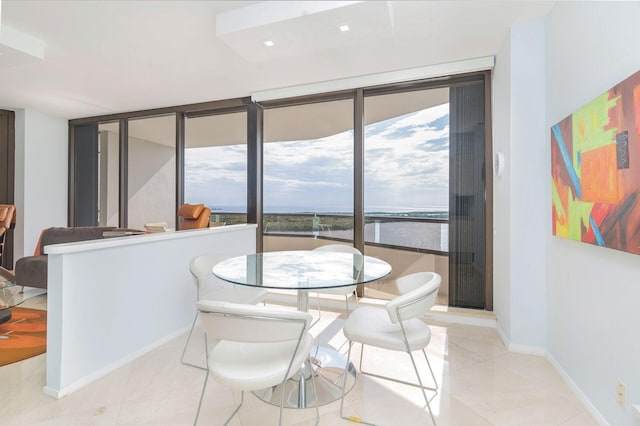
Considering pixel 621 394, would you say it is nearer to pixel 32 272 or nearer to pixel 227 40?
pixel 227 40

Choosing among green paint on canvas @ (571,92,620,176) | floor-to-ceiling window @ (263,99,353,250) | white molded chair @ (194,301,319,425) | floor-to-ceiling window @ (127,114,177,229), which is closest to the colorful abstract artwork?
green paint on canvas @ (571,92,620,176)

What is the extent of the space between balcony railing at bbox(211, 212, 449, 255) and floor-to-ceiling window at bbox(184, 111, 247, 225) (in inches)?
25.3

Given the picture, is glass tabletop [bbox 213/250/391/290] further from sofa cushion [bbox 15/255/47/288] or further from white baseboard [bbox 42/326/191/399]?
sofa cushion [bbox 15/255/47/288]

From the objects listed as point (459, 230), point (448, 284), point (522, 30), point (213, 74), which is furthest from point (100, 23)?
point (448, 284)

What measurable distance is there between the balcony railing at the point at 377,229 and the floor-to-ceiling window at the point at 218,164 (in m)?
0.64

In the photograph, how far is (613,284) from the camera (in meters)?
1.68

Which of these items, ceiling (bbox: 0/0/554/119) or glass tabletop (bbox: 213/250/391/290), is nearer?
glass tabletop (bbox: 213/250/391/290)

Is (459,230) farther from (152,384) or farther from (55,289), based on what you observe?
(55,289)

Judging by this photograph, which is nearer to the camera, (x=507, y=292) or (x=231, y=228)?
(x=507, y=292)

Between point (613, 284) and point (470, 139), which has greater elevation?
point (470, 139)

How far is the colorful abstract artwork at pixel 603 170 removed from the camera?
148 centimetres

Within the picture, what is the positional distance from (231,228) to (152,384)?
1.82m

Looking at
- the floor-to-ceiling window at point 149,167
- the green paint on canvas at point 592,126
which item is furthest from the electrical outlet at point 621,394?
the floor-to-ceiling window at point 149,167

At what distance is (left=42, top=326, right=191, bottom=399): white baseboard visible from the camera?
6.69 ft
